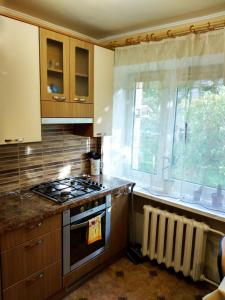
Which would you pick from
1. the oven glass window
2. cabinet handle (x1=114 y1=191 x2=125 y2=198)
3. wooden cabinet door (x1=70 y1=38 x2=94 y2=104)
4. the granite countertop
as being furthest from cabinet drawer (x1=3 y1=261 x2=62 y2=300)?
wooden cabinet door (x1=70 y1=38 x2=94 y2=104)

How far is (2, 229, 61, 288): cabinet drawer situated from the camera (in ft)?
4.69

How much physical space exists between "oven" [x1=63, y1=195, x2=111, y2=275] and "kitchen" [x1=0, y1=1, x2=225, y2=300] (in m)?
0.01

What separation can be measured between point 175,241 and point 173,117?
1.11 meters

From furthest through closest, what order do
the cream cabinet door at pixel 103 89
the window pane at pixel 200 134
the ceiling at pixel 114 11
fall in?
the cream cabinet door at pixel 103 89 < the window pane at pixel 200 134 < the ceiling at pixel 114 11

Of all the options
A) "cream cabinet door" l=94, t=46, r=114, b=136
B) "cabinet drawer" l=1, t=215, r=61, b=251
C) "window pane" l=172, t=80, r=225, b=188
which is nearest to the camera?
"cabinet drawer" l=1, t=215, r=61, b=251

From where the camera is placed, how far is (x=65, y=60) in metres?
1.87

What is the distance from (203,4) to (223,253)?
1720 mm

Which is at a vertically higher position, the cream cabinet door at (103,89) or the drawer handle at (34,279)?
the cream cabinet door at (103,89)

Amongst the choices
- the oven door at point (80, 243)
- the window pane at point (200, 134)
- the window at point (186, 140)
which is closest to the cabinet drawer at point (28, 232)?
the oven door at point (80, 243)

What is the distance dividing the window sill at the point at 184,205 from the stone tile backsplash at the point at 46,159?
720 mm

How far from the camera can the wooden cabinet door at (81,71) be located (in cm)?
193

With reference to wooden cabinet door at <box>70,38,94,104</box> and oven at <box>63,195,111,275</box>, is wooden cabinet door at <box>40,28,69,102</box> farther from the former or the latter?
oven at <box>63,195,111,275</box>

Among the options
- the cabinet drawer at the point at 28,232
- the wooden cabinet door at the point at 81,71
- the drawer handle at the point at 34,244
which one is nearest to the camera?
the cabinet drawer at the point at 28,232

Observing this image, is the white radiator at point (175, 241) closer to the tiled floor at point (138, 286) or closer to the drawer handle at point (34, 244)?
the tiled floor at point (138, 286)
